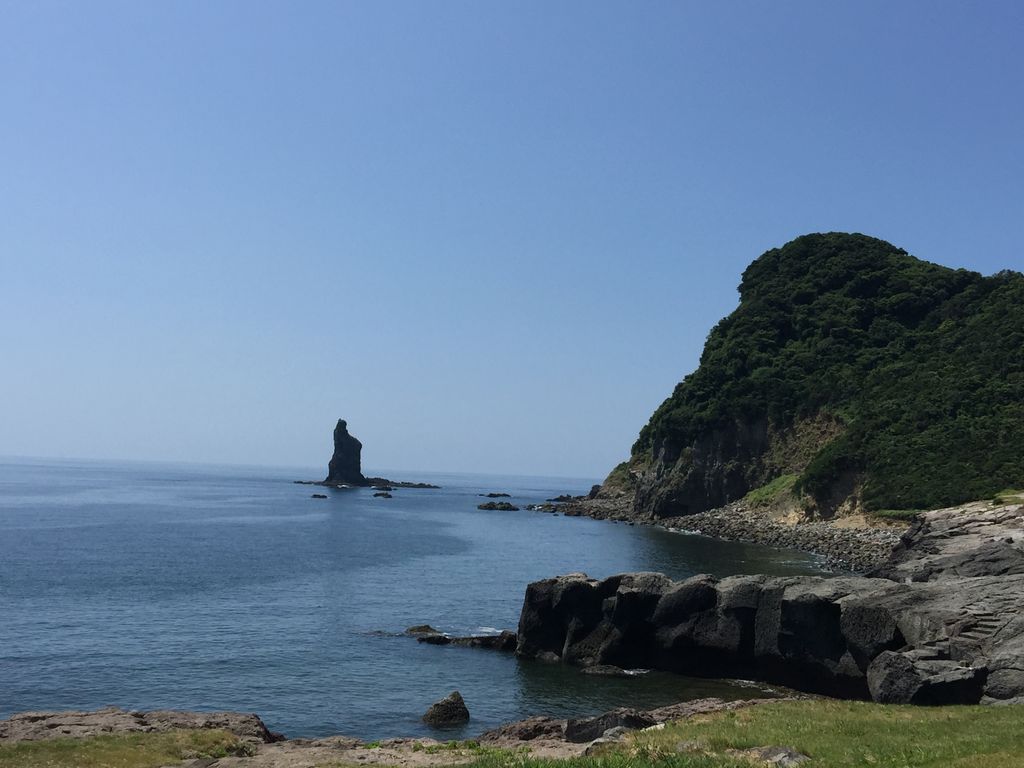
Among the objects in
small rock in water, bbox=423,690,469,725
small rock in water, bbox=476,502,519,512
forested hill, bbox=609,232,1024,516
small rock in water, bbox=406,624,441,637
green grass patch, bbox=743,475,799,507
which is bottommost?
small rock in water, bbox=476,502,519,512

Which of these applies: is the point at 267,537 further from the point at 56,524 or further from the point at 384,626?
the point at 384,626

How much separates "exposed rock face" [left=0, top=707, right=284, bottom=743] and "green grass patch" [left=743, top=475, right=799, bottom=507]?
103448 mm

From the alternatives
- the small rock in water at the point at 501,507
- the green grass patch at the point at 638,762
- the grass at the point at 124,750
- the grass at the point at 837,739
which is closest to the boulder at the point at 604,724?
the grass at the point at 837,739

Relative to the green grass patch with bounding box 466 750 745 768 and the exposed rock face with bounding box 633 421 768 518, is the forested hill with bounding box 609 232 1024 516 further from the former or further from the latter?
the green grass patch with bounding box 466 750 745 768

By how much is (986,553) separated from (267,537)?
92003 mm

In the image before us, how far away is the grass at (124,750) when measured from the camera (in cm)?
2564

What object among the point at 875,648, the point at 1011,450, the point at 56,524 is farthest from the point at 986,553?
the point at 56,524

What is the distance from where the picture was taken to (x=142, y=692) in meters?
39.8

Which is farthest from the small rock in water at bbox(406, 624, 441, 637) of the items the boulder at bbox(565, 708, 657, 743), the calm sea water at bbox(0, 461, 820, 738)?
the boulder at bbox(565, 708, 657, 743)

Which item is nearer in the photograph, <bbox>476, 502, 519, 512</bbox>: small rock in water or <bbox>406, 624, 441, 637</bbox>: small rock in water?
<bbox>406, 624, 441, 637</bbox>: small rock in water

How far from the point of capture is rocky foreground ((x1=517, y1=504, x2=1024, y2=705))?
32375 millimetres

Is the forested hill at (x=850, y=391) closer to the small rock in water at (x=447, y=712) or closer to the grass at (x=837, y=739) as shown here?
the grass at (x=837, y=739)

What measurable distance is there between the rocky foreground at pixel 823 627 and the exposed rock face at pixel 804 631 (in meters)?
0.06

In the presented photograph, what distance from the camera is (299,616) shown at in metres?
60.0
